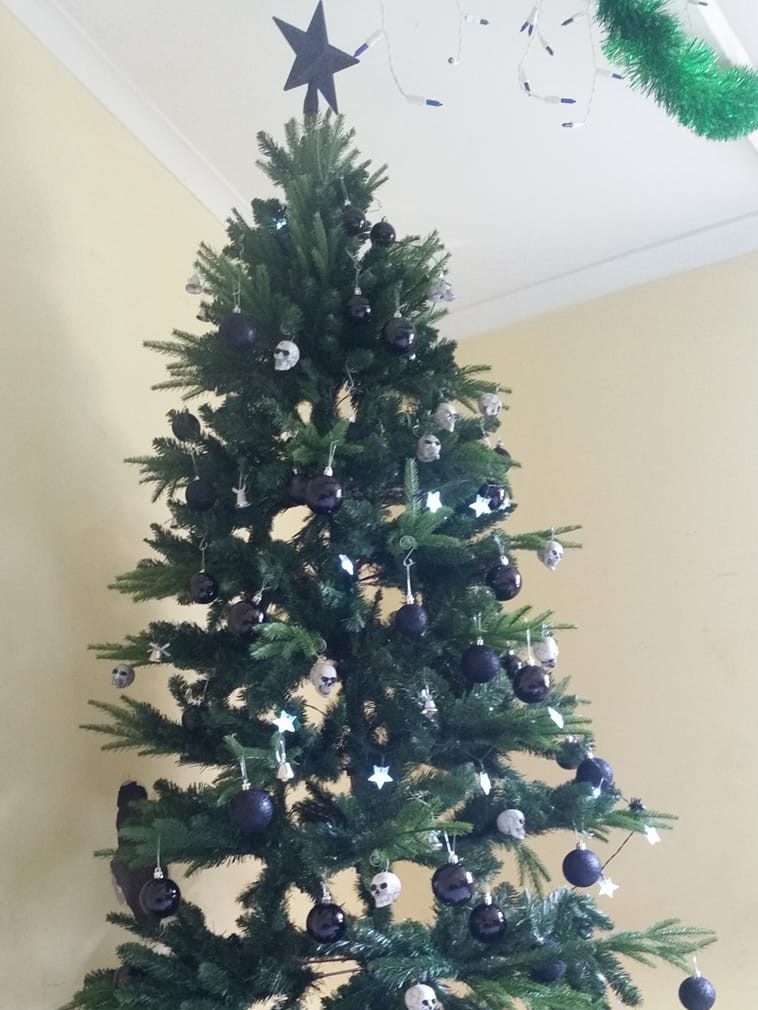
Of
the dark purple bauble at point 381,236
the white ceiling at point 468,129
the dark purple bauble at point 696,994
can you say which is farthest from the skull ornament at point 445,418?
the white ceiling at point 468,129

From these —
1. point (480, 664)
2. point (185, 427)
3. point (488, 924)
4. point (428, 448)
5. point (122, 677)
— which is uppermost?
point (185, 427)

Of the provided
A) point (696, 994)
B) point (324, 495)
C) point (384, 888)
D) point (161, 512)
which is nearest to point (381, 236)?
point (324, 495)

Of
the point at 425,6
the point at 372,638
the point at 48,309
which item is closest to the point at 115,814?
the point at 372,638

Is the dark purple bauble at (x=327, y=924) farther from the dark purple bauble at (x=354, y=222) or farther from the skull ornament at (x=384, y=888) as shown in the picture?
the dark purple bauble at (x=354, y=222)

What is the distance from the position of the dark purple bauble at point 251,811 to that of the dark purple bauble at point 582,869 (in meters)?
0.33

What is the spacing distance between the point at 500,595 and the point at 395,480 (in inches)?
7.2

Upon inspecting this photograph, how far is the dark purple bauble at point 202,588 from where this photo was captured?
88 cm

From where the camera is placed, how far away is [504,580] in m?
0.90

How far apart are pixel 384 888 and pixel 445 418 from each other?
1.66ft

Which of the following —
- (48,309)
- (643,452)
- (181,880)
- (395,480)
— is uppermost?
(48,309)

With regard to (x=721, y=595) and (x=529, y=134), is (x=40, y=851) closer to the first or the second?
(x=721, y=595)

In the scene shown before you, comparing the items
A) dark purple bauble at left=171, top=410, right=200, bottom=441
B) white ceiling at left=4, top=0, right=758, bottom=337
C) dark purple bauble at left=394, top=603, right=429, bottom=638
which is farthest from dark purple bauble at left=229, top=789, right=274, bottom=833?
white ceiling at left=4, top=0, right=758, bottom=337

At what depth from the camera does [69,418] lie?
3.97 ft

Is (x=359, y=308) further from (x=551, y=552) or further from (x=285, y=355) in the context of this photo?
(x=551, y=552)
